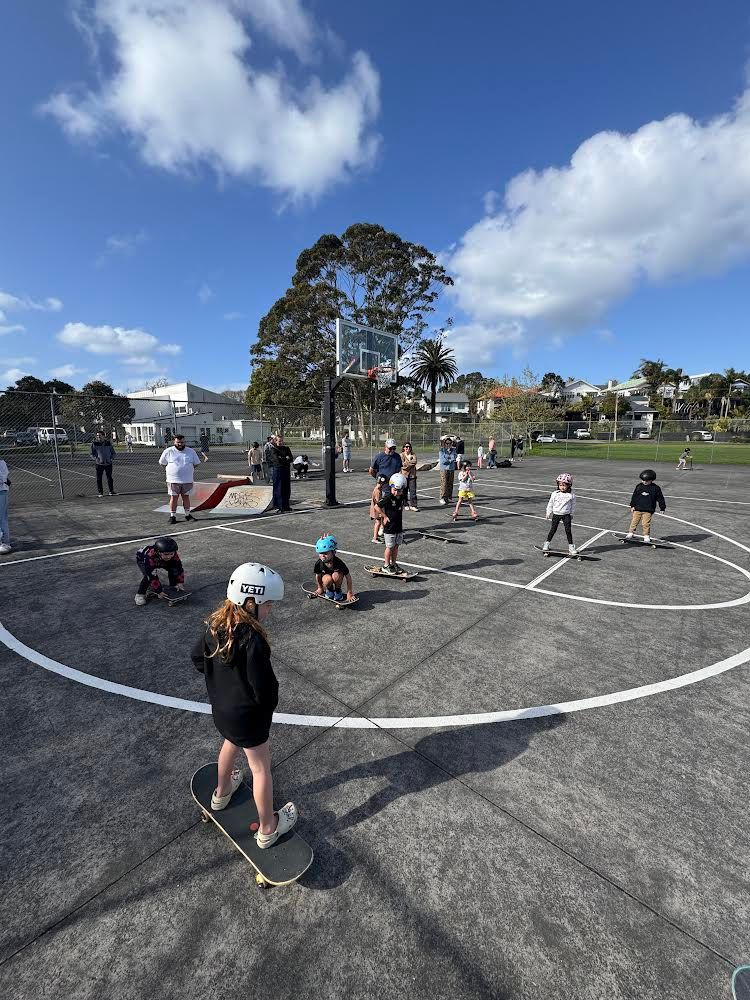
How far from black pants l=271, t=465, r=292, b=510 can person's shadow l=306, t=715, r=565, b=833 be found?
1026 centimetres

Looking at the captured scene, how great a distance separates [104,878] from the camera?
2688 millimetres

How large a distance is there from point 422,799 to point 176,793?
1.84 meters

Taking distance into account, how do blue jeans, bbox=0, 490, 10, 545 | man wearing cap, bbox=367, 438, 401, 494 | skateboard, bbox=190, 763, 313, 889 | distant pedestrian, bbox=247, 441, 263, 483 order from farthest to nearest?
1. distant pedestrian, bbox=247, 441, 263, 483
2. man wearing cap, bbox=367, 438, 401, 494
3. blue jeans, bbox=0, 490, 10, 545
4. skateboard, bbox=190, 763, 313, 889

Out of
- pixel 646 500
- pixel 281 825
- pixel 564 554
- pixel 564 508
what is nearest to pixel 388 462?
pixel 564 508

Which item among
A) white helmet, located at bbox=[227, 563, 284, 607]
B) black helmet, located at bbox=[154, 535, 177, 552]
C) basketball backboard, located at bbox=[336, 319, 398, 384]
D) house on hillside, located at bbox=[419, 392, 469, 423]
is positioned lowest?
black helmet, located at bbox=[154, 535, 177, 552]

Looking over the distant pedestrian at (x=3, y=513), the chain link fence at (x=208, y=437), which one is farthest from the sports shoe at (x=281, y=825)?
the chain link fence at (x=208, y=437)

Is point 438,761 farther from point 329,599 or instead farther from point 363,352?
point 363,352

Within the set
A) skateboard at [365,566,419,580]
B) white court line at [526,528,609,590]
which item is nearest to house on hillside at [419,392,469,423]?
white court line at [526,528,609,590]

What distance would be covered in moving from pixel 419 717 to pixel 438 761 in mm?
549

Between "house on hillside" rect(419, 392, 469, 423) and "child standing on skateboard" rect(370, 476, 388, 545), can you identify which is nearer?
"child standing on skateboard" rect(370, 476, 388, 545)

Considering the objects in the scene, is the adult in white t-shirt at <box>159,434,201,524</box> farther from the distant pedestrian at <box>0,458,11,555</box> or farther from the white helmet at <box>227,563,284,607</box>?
the white helmet at <box>227,563,284,607</box>

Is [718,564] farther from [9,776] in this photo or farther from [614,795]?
[9,776]

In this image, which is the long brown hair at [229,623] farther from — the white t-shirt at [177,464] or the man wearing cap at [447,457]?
the man wearing cap at [447,457]

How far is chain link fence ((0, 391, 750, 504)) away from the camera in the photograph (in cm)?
1939
